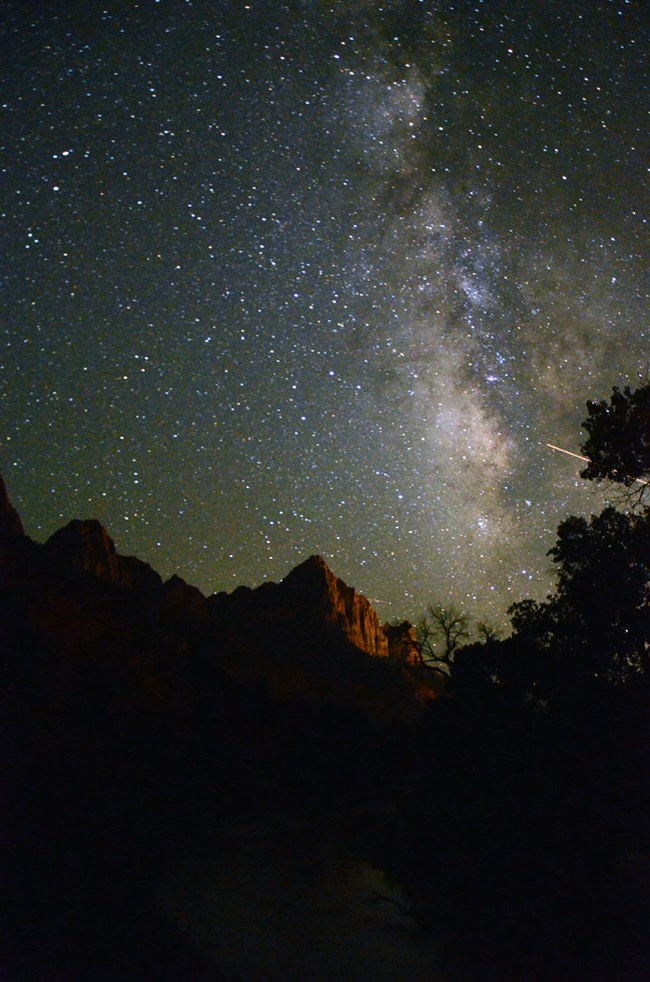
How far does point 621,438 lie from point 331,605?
Answer: 13352 centimetres

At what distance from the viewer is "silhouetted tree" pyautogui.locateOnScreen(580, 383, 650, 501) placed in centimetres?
1630

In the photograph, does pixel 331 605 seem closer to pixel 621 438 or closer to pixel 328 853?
pixel 328 853

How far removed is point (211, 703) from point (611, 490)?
42254 mm

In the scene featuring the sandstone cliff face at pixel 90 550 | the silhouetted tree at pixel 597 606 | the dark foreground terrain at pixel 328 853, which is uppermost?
the sandstone cliff face at pixel 90 550

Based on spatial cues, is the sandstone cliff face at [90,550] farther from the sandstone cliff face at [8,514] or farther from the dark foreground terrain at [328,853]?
the dark foreground terrain at [328,853]

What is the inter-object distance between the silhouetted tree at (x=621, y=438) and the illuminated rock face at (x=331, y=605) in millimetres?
125265

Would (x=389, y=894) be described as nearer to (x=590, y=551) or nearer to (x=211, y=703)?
(x=590, y=551)

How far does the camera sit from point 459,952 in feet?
43.0

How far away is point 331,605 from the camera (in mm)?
147250

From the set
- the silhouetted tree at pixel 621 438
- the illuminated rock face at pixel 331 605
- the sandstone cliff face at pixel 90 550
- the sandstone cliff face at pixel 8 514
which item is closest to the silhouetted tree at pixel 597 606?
the silhouetted tree at pixel 621 438

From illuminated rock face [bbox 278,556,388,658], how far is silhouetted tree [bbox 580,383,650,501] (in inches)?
4932

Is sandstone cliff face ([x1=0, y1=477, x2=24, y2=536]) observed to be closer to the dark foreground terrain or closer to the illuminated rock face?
the dark foreground terrain

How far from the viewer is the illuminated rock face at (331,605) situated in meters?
144

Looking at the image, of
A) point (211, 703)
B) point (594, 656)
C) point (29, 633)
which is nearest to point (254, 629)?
point (211, 703)
